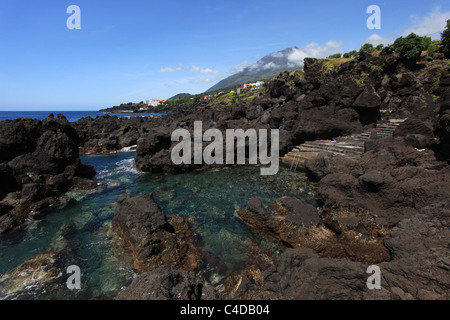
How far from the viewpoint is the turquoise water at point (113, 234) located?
9.19 metres

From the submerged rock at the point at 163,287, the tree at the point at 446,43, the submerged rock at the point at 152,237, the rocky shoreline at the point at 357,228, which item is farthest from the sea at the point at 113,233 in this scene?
the tree at the point at 446,43

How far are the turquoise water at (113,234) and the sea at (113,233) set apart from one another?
0.04 meters

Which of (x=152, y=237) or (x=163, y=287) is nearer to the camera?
(x=163, y=287)

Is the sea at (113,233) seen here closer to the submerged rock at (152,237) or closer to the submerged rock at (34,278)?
the submerged rock at (34,278)

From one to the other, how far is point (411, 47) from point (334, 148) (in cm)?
2740

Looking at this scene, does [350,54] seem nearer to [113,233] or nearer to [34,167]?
[113,233]

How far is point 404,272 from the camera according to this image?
573 cm

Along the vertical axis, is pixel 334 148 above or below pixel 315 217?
above

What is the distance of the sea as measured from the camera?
903cm

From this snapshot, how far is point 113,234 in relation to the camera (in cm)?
1219

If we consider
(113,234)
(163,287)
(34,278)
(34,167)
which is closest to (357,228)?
(163,287)
